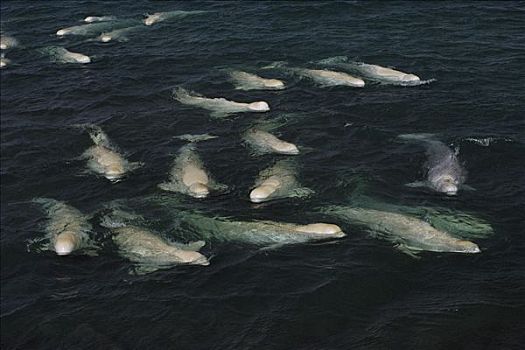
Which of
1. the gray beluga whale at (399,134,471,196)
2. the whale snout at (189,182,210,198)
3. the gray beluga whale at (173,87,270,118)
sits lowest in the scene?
the whale snout at (189,182,210,198)

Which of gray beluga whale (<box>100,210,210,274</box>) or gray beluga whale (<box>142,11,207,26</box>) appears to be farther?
gray beluga whale (<box>142,11,207,26</box>)

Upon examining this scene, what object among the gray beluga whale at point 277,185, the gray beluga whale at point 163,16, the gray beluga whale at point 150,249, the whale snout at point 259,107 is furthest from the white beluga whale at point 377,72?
the gray beluga whale at point 150,249

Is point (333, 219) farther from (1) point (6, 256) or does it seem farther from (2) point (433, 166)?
(1) point (6, 256)

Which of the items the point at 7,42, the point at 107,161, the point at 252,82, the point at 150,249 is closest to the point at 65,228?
the point at 150,249

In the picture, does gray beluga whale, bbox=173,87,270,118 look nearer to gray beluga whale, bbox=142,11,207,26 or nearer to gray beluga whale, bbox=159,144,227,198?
gray beluga whale, bbox=159,144,227,198

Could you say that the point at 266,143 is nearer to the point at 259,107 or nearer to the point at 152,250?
A: the point at 259,107

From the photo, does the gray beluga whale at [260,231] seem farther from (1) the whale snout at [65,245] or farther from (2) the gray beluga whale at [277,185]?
(1) the whale snout at [65,245]

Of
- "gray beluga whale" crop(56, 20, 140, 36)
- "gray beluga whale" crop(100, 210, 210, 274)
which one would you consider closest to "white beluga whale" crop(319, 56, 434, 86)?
"gray beluga whale" crop(100, 210, 210, 274)
